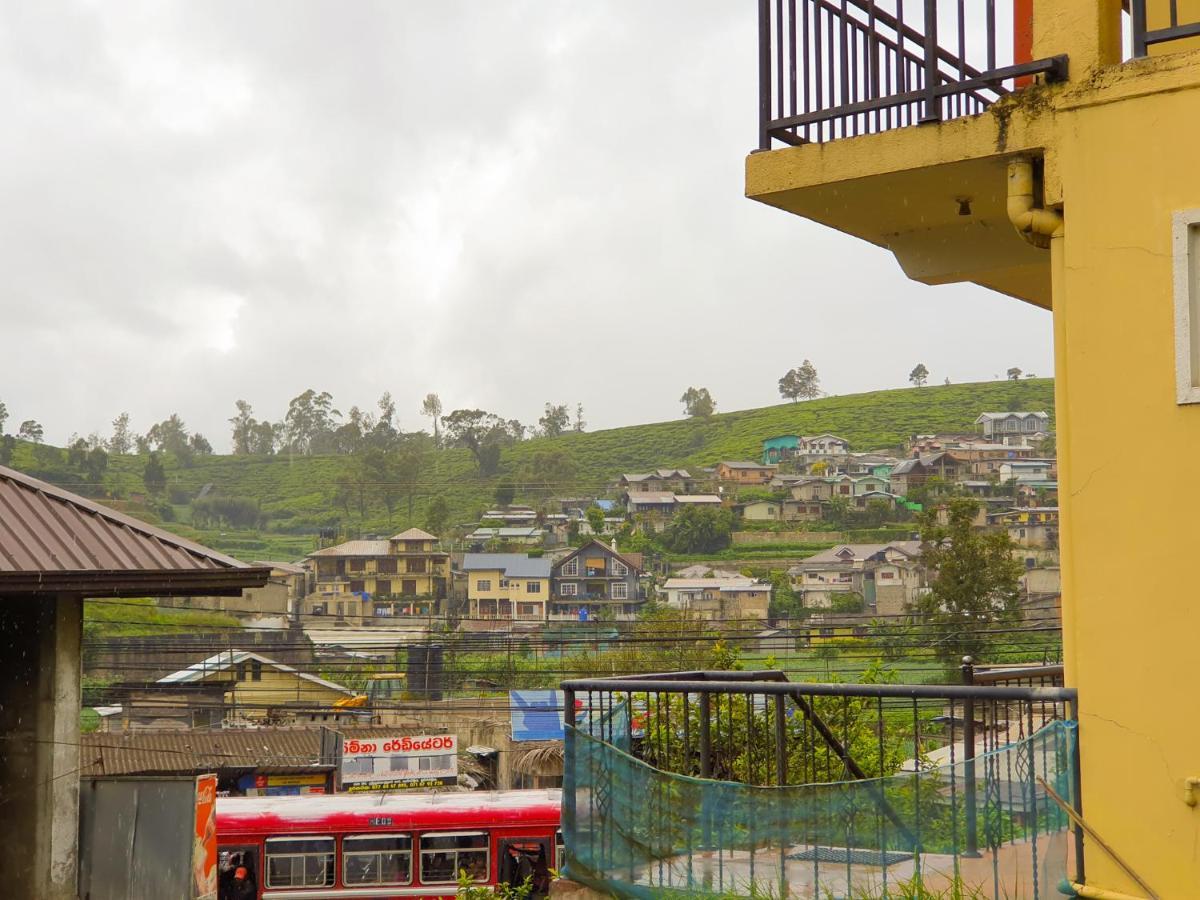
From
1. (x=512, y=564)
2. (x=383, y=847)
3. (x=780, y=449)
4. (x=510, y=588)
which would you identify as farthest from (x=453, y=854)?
(x=780, y=449)

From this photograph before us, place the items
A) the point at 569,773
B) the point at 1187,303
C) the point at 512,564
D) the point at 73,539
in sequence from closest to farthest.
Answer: the point at 1187,303 → the point at 569,773 → the point at 73,539 → the point at 512,564

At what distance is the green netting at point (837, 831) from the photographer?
5.28 metres

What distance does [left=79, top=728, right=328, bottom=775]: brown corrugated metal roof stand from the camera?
118 ft

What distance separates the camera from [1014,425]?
468 feet

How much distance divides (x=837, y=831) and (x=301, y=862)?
20300 mm

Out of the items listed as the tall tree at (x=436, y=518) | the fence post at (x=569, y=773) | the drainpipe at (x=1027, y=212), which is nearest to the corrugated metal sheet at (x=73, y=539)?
the fence post at (x=569, y=773)

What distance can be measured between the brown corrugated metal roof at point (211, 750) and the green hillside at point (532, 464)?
97.8 metres

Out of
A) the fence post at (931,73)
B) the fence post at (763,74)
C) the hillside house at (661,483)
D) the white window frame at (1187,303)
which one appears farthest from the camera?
the hillside house at (661,483)

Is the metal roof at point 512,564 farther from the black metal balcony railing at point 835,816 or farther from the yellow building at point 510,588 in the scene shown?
the black metal balcony railing at point 835,816

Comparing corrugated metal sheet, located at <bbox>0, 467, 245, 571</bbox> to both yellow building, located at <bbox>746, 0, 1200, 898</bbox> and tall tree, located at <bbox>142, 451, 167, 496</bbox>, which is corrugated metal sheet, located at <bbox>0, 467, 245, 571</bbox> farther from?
tall tree, located at <bbox>142, 451, 167, 496</bbox>

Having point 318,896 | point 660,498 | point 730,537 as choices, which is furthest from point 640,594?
point 318,896

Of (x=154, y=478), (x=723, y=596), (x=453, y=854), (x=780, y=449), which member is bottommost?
(x=453, y=854)

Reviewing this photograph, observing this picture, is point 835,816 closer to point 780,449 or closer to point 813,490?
point 813,490

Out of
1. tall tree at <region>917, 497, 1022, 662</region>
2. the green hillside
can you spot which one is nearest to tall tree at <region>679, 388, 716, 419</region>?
the green hillside
